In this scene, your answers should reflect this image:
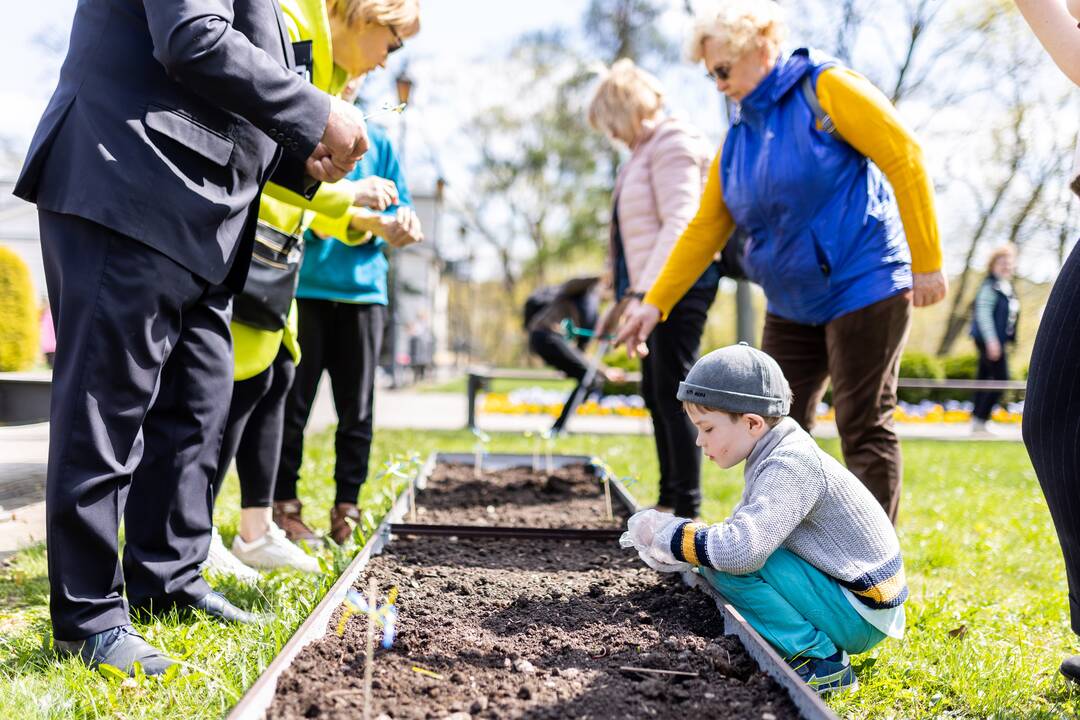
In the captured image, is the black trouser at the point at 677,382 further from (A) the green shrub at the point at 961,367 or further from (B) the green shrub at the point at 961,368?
(B) the green shrub at the point at 961,368

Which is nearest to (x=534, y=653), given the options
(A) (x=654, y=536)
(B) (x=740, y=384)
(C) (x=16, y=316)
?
(A) (x=654, y=536)

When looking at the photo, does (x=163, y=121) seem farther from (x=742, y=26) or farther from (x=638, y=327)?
(x=742, y=26)

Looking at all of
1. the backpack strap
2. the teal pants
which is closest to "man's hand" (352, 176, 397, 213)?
the backpack strap

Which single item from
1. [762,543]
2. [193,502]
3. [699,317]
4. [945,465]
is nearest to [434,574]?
[193,502]

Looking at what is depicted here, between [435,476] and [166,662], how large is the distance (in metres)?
3.06

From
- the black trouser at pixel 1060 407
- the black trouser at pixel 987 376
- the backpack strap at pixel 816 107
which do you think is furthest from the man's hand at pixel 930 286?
the black trouser at pixel 987 376

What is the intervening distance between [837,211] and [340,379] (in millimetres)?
2115

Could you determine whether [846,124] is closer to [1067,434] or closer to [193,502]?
[1067,434]

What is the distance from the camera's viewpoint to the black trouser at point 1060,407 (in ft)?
6.23

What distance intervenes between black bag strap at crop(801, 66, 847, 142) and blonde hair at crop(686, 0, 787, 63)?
23 cm

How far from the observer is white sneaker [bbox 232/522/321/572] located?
3150 mm

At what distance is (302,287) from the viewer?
3.64 m

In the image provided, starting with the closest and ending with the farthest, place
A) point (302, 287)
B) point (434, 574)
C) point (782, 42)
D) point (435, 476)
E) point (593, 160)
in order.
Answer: point (434, 574)
point (782, 42)
point (302, 287)
point (435, 476)
point (593, 160)

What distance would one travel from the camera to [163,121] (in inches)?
77.8
